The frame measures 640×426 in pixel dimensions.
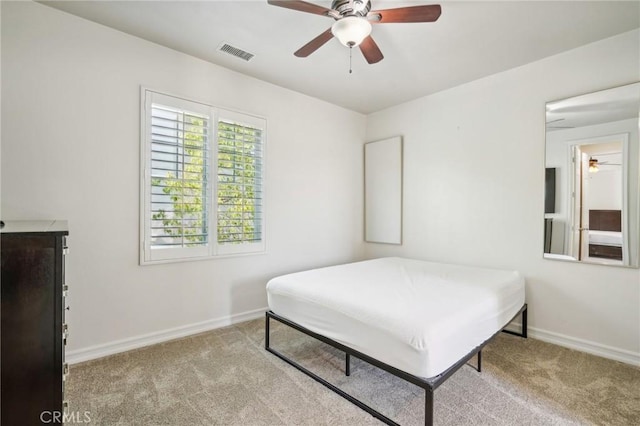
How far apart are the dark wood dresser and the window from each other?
1482 millimetres

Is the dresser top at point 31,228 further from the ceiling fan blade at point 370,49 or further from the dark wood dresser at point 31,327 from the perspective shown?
the ceiling fan blade at point 370,49

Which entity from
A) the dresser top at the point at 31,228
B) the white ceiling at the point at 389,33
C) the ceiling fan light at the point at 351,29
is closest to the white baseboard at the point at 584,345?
the white ceiling at the point at 389,33

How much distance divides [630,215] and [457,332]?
6.78ft

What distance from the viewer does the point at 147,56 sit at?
8.82 feet

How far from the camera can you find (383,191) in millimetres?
4379

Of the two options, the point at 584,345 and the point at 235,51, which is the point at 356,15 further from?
the point at 584,345

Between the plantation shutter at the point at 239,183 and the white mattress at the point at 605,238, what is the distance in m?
3.23

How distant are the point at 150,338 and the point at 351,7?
314 centimetres

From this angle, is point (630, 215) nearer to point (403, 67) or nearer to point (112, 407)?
point (403, 67)

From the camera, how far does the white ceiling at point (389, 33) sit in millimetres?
2211

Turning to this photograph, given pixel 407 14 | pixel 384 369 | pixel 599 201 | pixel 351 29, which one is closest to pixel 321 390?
pixel 384 369

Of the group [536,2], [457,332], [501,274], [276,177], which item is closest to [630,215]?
[501,274]

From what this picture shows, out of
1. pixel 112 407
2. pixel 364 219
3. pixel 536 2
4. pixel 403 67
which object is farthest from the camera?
pixel 364 219

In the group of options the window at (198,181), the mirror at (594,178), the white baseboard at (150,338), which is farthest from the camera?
the window at (198,181)
